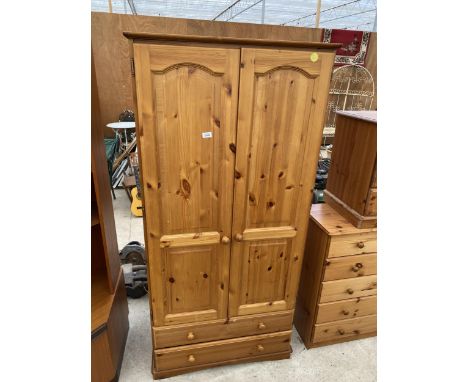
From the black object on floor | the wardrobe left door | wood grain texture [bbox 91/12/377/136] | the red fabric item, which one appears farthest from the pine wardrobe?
the red fabric item

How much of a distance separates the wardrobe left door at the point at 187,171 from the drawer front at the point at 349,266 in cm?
65

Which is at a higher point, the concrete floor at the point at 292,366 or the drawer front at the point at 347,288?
the drawer front at the point at 347,288

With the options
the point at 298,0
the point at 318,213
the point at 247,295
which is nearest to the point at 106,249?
the point at 247,295

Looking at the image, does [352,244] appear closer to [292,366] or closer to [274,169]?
[274,169]

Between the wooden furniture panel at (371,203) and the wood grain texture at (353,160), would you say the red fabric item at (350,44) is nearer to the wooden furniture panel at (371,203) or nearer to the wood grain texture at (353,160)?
the wood grain texture at (353,160)

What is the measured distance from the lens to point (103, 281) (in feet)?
5.87

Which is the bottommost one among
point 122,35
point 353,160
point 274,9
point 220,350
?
point 220,350

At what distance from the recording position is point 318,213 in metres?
1.92

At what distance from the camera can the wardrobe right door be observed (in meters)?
1.24

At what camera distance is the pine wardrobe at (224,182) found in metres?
1.18

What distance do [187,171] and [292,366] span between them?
1465 millimetres

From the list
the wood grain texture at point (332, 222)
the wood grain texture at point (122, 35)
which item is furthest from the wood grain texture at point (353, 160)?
the wood grain texture at point (122, 35)

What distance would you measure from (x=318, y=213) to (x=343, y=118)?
62 cm

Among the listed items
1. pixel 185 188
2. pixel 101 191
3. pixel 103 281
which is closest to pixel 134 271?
pixel 103 281
